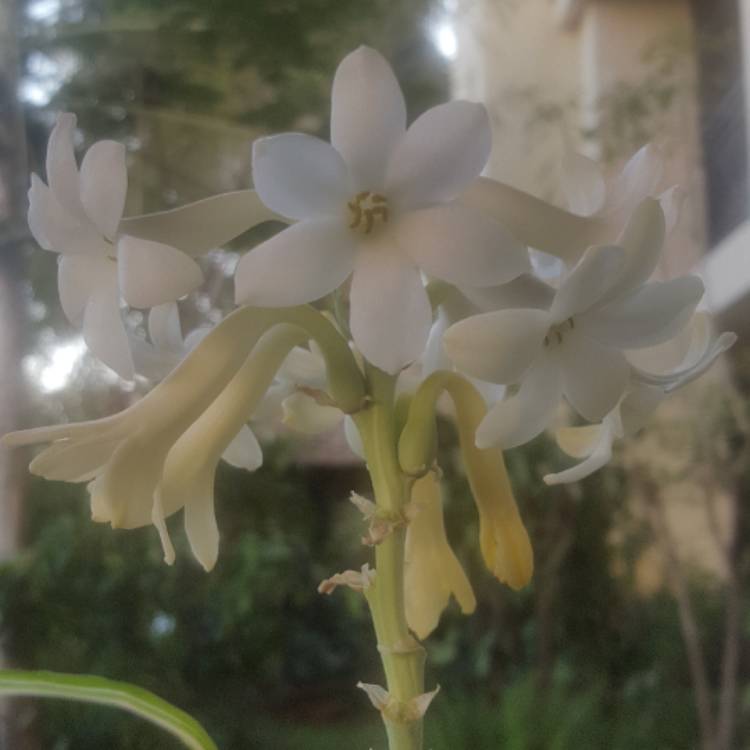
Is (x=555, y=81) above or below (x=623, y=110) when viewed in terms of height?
above

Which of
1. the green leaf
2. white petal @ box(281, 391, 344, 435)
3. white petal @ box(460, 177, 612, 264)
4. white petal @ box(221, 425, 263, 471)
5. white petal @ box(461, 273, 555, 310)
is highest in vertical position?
white petal @ box(460, 177, 612, 264)

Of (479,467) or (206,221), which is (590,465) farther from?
(206,221)

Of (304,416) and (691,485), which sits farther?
(691,485)

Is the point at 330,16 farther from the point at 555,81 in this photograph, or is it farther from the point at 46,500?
the point at 555,81

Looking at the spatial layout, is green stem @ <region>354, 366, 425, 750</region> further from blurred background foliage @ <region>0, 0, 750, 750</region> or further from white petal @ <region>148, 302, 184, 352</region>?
blurred background foliage @ <region>0, 0, 750, 750</region>

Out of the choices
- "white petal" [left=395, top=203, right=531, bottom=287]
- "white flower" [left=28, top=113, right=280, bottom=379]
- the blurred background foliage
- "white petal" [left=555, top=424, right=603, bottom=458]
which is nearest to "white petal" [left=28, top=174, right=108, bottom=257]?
"white flower" [left=28, top=113, right=280, bottom=379]

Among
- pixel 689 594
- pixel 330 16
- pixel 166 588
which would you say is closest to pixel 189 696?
pixel 166 588
